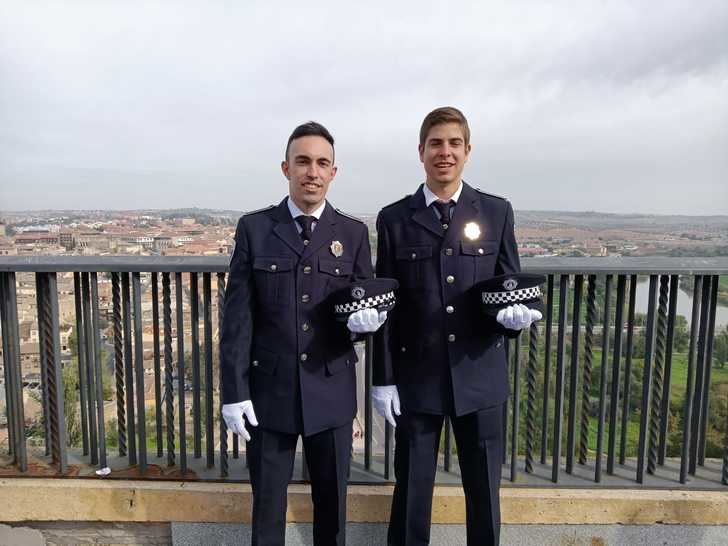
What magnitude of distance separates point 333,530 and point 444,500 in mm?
921

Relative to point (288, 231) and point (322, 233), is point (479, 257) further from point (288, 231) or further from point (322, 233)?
point (288, 231)

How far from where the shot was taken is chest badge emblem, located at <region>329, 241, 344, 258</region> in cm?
237

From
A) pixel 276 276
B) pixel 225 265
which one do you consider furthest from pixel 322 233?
pixel 225 265

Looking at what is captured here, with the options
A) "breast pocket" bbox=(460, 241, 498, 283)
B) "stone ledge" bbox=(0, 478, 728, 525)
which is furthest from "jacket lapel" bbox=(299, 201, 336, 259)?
"stone ledge" bbox=(0, 478, 728, 525)

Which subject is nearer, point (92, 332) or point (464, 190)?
point (464, 190)

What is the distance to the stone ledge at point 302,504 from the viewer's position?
3.10 m

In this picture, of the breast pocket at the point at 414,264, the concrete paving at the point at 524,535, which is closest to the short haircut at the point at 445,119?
Result: the breast pocket at the point at 414,264

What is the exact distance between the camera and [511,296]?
7.22 ft

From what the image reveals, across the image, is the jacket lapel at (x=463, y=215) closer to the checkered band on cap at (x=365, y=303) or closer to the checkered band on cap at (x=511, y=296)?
the checkered band on cap at (x=511, y=296)

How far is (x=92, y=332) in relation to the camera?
316cm

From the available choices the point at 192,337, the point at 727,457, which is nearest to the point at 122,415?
the point at 192,337

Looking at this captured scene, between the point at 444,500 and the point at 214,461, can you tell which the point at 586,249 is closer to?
the point at 444,500

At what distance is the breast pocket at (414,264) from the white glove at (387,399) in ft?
1.79

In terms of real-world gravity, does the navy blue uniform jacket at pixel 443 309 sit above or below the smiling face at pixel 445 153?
below
